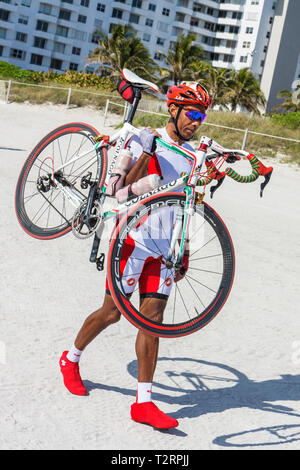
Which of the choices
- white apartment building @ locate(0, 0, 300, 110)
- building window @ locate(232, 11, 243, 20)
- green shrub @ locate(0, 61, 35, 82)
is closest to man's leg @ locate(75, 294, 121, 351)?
green shrub @ locate(0, 61, 35, 82)

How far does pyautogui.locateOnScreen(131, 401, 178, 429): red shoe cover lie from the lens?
382 centimetres

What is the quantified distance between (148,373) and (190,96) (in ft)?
6.25

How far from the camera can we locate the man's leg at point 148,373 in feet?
12.7

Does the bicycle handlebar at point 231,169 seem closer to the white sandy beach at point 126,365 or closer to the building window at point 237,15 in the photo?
the white sandy beach at point 126,365

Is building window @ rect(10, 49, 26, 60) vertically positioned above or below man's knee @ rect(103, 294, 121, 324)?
above

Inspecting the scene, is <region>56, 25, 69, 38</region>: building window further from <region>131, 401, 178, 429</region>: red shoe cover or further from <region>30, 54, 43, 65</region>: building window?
<region>131, 401, 178, 429</region>: red shoe cover

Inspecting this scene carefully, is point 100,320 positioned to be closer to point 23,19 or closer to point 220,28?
point 23,19

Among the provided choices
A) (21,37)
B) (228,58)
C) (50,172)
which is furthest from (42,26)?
(50,172)

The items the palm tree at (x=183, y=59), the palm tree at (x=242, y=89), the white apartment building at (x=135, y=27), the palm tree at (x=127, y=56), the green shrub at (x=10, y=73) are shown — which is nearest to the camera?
the green shrub at (x=10, y=73)

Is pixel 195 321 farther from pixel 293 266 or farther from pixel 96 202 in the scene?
pixel 293 266

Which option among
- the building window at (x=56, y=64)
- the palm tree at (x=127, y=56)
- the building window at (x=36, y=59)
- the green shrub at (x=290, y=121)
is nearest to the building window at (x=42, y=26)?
the building window at (x=36, y=59)

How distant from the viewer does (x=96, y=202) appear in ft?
13.4

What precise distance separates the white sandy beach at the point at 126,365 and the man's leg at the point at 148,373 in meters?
0.07

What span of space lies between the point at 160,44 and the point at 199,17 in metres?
9.46
